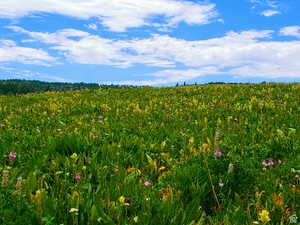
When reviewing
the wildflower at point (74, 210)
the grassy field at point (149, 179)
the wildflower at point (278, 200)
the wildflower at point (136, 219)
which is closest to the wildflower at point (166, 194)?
the grassy field at point (149, 179)

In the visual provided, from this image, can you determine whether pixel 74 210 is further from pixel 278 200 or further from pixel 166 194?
pixel 278 200

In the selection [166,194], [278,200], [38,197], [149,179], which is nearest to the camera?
[38,197]

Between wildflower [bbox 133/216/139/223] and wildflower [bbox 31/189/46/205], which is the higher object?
wildflower [bbox 31/189/46/205]

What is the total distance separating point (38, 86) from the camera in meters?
158

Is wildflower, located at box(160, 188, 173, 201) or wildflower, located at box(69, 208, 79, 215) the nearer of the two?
wildflower, located at box(69, 208, 79, 215)

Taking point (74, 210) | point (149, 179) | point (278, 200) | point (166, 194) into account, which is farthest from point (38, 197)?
point (278, 200)

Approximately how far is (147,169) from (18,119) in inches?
208

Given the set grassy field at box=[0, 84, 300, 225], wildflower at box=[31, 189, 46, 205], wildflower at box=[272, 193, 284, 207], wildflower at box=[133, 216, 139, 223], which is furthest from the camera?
wildflower at box=[272, 193, 284, 207]

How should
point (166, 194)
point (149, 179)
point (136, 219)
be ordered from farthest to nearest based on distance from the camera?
1. point (149, 179)
2. point (166, 194)
3. point (136, 219)

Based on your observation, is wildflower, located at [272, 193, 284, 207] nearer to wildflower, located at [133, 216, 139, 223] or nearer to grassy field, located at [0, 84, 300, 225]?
grassy field, located at [0, 84, 300, 225]

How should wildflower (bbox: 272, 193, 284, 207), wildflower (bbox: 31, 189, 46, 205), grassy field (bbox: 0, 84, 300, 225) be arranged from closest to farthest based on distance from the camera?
1. grassy field (bbox: 0, 84, 300, 225)
2. wildflower (bbox: 31, 189, 46, 205)
3. wildflower (bbox: 272, 193, 284, 207)

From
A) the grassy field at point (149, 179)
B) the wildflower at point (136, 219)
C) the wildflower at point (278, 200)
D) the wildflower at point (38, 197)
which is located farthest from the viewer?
the wildflower at point (278, 200)

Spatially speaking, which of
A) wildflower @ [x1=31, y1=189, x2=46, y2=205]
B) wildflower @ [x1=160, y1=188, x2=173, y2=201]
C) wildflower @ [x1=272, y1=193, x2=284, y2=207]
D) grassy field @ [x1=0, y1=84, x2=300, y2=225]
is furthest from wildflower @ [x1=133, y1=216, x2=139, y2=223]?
wildflower @ [x1=272, y1=193, x2=284, y2=207]

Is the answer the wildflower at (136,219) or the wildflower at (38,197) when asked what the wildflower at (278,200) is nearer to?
the wildflower at (136,219)
